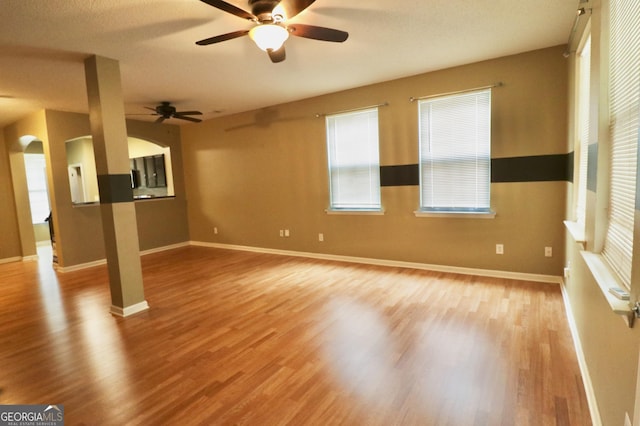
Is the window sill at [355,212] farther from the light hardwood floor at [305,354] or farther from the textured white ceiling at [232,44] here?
the textured white ceiling at [232,44]

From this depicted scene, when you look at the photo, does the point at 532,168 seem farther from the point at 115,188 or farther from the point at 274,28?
the point at 115,188

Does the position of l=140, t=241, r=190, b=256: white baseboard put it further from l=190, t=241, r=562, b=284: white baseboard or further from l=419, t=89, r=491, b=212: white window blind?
l=419, t=89, r=491, b=212: white window blind

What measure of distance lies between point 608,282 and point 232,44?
10.7 ft

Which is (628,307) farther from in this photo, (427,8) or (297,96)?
(297,96)

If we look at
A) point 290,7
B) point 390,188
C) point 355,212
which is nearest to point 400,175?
point 390,188

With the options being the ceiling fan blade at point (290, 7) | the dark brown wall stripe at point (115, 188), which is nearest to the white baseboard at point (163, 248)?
the dark brown wall stripe at point (115, 188)

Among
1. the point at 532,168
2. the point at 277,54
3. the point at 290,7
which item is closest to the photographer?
the point at 290,7

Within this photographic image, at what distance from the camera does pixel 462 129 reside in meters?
3.95

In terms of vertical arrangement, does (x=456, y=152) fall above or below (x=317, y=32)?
below

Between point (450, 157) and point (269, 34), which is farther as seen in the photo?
point (450, 157)

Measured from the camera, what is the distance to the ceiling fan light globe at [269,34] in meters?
2.31

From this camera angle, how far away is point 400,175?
4.46 meters

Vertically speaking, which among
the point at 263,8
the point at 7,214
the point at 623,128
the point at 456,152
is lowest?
the point at 7,214

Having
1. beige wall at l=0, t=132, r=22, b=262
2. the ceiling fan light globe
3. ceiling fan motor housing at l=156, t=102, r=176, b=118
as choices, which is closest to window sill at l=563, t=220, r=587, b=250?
the ceiling fan light globe
